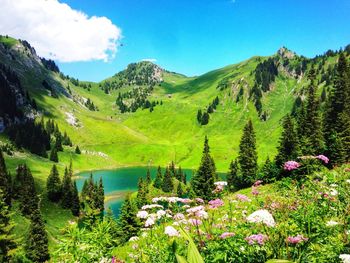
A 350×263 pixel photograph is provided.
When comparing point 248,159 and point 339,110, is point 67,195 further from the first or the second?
point 339,110

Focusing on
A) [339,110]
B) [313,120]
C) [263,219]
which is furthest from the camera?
[313,120]

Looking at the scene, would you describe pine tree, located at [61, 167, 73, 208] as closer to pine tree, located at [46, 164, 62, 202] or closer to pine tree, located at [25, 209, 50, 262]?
pine tree, located at [46, 164, 62, 202]

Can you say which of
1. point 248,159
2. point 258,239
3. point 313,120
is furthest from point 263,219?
point 248,159

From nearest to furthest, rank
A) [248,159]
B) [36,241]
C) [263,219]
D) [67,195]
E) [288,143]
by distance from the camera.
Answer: [263,219] → [288,143] → [36,241] → [248,159] → [67,195]

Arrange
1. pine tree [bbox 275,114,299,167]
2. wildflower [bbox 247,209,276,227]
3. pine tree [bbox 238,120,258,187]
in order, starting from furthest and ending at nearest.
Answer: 1. pine tree [bbox 238,120,258,187]
2. pine tree [bbox 275,114,299,167]
3. wildflower [bbox 247,209,276,227]

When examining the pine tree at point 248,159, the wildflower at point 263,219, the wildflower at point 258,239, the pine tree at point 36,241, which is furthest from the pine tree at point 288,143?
the wildflower at point 263,219

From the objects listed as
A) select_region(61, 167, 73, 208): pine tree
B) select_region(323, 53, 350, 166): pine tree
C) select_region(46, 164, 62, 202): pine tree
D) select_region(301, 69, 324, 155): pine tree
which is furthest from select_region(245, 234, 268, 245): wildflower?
select_region(46, 164, 62, 202): pine tree

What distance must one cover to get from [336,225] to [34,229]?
76.5m

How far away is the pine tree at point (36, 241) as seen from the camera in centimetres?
7106

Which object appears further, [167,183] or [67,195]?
[167,183]

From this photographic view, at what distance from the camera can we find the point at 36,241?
2832 inches

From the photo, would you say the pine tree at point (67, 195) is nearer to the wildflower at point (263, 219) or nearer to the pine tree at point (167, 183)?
the pine tree at point (167, 183)

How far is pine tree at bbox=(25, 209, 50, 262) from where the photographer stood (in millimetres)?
71062

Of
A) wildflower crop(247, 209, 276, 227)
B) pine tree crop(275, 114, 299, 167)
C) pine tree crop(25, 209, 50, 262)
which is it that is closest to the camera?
wildflower crop(247, 209, 276, 227)
